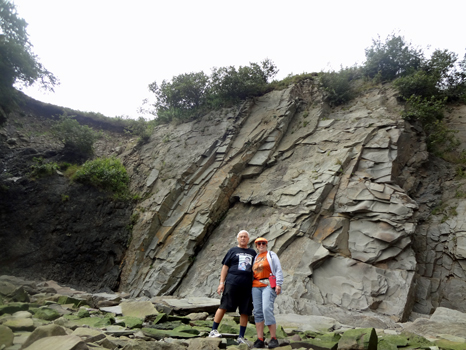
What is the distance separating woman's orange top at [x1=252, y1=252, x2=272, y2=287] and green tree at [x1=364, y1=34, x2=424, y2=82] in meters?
14.1

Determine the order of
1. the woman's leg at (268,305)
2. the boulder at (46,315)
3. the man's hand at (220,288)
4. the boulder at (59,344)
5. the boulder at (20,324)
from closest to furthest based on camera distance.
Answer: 1. the boulder at (59,344)
2. the boulder at (20,324)
3. the woman's leg at (268,305)
4. the boulder at (46,315)
5. the man's hand at (220,288)

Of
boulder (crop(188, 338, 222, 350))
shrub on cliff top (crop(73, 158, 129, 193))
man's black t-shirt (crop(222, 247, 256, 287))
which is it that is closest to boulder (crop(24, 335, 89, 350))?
boulder (crop(188, 338, 222, 350))

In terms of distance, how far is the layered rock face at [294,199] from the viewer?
30.0 feet

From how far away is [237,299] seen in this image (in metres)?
5.09

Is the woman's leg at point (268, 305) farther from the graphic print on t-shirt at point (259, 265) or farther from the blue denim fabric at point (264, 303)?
the graphic print on t-shirt at point (259, 265)

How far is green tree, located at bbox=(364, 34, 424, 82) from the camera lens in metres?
15.3

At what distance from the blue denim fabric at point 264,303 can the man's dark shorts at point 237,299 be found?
0.21m

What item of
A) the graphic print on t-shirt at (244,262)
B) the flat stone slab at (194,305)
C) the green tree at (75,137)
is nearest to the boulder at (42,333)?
the graphic print on t-shirt at (244,262)

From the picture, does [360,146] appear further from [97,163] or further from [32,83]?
[32,83]

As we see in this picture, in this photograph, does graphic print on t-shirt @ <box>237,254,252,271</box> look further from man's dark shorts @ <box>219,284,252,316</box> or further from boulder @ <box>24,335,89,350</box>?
boulder @ <box>24,335,89,350</box>

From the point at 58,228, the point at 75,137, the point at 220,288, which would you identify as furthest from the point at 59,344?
the point at 75,137

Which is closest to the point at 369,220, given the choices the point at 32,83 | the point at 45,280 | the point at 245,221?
the point at 245,221

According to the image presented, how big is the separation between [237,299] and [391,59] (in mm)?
15600

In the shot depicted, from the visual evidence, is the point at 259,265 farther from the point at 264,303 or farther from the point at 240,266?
the point at 264,303
